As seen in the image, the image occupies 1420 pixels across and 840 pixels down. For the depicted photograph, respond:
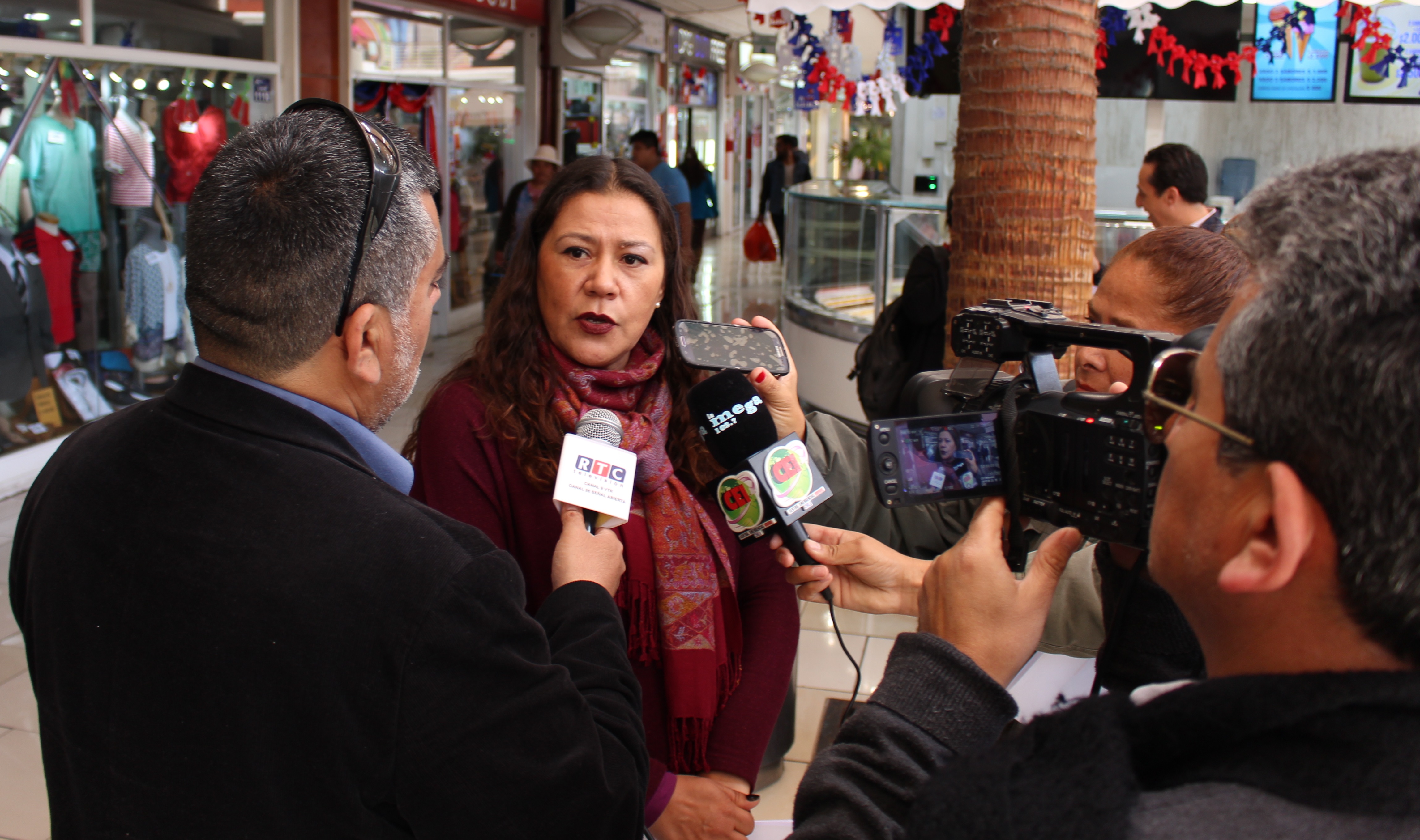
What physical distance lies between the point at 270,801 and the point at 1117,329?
3.37 feet

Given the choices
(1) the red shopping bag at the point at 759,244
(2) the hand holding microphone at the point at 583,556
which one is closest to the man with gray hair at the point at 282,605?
(2) the hand holding microphone at the point at 583,556

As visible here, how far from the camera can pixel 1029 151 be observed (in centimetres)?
265

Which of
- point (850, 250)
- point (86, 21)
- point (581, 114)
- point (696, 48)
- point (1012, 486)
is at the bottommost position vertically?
point (1012, 486)

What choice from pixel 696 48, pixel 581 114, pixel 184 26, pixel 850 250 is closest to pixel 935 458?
pixel 850 250

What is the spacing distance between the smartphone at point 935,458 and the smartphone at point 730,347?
1.15 ft

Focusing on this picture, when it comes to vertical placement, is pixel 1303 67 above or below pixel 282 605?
above

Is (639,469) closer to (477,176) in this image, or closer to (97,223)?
(97,223)

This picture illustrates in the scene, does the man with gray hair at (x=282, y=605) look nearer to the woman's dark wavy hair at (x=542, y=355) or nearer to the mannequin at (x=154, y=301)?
the woman's dark wavy hair at (x=542, y=355)

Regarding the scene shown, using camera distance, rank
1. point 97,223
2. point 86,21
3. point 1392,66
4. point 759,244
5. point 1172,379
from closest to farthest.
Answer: point 1172,379, point 86,21, point 97,223, point 1392,66, point 759,244

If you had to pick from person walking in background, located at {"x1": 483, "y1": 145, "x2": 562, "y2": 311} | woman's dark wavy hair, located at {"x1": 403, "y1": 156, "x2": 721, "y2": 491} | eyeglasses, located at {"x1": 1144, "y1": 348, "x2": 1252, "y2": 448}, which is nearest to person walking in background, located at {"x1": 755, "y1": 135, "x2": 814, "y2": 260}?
person walking in background, located at {"x1": 483, "y1": 145, "x2": 562, "y2": 311}

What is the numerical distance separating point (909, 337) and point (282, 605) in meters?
3.30

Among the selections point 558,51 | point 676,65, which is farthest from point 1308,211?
point 676,65

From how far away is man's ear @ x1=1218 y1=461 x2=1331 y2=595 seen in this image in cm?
68

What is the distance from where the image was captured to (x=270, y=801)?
1.00 meters
